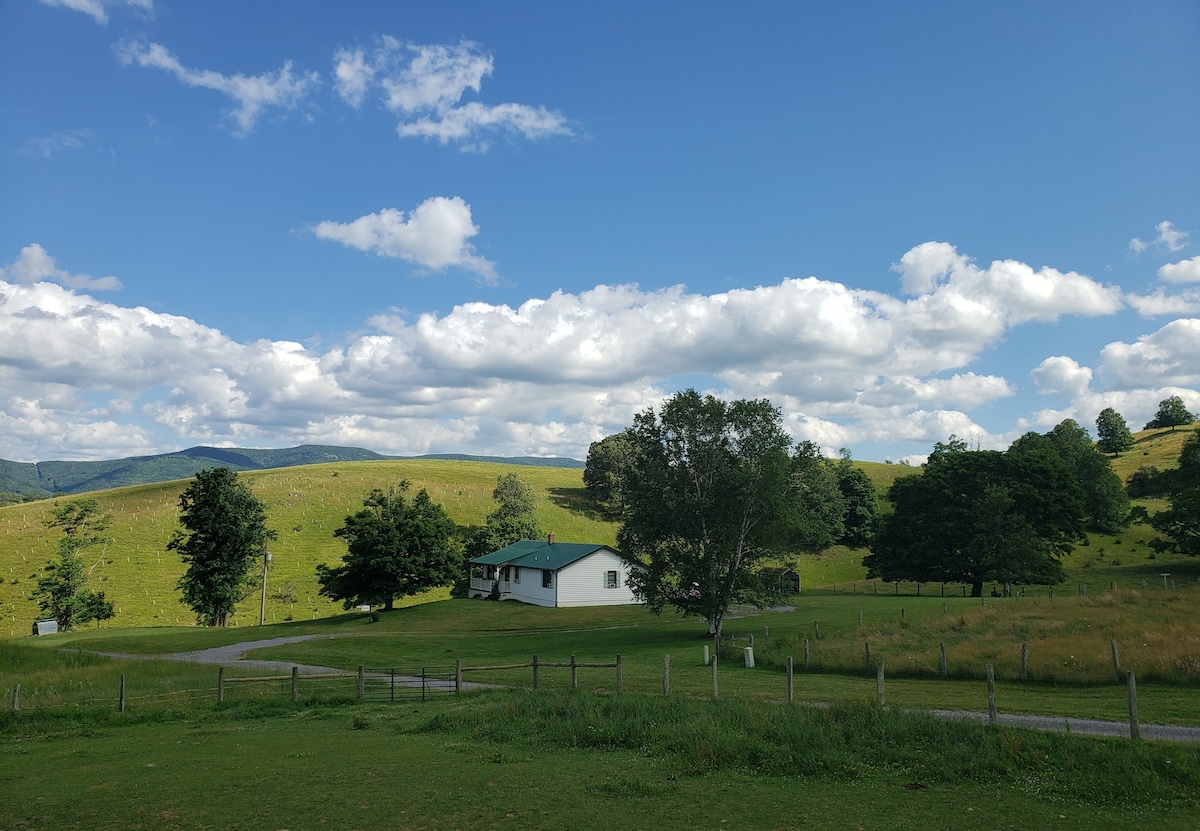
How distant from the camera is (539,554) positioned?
77.4 m

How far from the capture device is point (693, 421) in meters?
45.9

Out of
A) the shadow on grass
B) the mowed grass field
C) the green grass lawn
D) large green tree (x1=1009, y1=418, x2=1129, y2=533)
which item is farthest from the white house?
large green tree (x1=1009, y1=418, x2=1129, y2=533)

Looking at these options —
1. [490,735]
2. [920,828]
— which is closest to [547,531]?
[490,735]

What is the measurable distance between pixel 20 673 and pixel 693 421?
37.1m

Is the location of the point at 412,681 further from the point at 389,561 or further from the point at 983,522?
the point at 983,522

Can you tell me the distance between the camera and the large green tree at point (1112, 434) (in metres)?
142

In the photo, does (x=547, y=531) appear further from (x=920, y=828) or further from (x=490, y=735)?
(x=920, y=828)

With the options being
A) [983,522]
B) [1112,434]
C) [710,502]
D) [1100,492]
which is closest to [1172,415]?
[1112,434]

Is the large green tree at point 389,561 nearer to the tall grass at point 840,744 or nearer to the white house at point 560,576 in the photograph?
the white house at point 560,576

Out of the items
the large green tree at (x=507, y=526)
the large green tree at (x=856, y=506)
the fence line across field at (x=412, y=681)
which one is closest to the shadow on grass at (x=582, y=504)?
the large green tree at (x=507, y=526)

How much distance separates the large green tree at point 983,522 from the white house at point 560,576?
28769 millimetres

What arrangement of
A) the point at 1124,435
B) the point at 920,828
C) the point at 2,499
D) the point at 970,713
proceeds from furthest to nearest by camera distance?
the point at 2,499
the point at 1124,435
the point at 970,713
the point at 920,828

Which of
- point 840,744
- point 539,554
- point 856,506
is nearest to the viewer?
point 840,744

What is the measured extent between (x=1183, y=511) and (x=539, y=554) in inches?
2562
